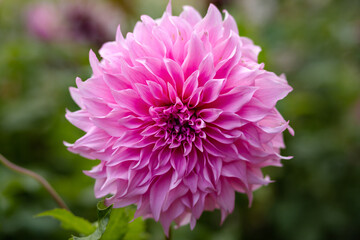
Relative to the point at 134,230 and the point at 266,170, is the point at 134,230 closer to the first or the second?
the point at 134,230

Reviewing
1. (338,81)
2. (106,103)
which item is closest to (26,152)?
(106,103)

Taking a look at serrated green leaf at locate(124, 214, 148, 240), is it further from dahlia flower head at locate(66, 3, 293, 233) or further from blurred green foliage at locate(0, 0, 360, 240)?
blurred green foliage at locate(0, 0, 360, 240)

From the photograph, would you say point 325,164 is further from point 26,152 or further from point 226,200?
point 26,152

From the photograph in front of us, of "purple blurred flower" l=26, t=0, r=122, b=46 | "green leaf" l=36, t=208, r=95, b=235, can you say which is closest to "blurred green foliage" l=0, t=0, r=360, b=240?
"purple blurred flower" l=26, t=0, r=122, b=46

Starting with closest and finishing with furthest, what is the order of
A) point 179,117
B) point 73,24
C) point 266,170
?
point 179,117
point 266,170
point 73,24

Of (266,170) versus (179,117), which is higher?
(179,117)

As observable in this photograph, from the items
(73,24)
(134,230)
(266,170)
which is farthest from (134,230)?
(73,24)

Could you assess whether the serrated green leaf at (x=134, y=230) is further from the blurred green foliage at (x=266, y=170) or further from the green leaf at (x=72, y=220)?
the blurred green foliage at (x=266, y=170)

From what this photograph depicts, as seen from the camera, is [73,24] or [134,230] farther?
[73,24]
